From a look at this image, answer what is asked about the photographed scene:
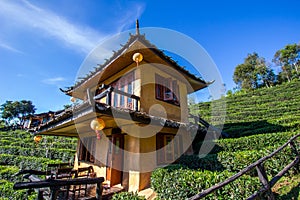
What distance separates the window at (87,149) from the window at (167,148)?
4162 millimetres

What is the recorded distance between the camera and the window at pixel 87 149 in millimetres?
9680

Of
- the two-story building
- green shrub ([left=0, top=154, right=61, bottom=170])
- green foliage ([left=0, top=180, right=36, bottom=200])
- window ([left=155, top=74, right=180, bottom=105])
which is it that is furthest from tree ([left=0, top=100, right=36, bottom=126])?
window ([left=155, top=74, right=180, bottom=105])

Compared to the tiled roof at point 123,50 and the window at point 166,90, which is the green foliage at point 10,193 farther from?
the window at point 166,90

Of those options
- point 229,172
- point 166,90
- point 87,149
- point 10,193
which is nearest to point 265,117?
point 166,90

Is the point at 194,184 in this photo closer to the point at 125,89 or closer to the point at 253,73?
the point at 125,89

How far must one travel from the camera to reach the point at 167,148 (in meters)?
8.24

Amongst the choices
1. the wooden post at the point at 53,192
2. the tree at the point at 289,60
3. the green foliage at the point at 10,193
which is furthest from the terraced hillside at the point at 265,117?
the tree at the point at 289,60

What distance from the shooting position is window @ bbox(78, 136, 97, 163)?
9.68 metres

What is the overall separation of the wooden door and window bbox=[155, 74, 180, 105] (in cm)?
283

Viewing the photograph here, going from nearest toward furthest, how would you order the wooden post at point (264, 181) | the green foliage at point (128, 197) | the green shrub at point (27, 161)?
the wooden post at point (264, 181)
the green foliage at point (128, 197)
the green shrub at point (27, 161)

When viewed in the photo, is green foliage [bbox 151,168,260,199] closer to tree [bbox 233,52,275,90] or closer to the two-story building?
the two-story building

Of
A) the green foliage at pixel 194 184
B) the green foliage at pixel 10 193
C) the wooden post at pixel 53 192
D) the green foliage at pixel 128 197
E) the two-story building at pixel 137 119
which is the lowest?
the green foliage at pixel 10 193

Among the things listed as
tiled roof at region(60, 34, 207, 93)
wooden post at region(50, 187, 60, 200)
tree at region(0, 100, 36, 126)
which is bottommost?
wooden post at region(50, 187, 60, 200)

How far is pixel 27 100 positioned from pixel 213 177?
206 feet
